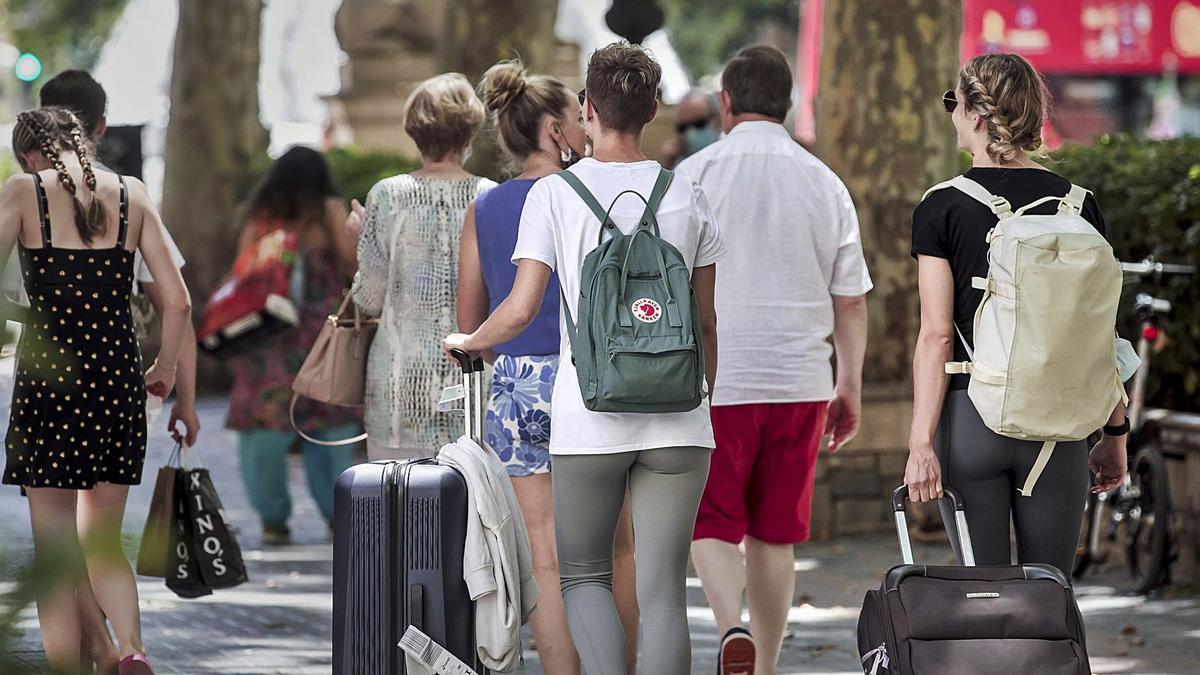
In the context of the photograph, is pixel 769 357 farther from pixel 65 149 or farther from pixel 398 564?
pixel 65 149

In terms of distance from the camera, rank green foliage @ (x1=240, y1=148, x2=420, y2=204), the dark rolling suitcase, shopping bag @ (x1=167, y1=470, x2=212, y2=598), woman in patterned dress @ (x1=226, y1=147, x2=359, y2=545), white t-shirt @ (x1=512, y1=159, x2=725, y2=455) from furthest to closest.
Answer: green foliage @ (x1=240, y1=148, x2=420, y2=204) < woman in patterned dress @ (x1=226, y1=147, x2=359, y2=545) < shopping bag @ (x1=167, y1=470, x2=212, y2=598) < white t-shirt @ (x1=512, y1=159, x2=725, y2=455) < the dark rolling suitcase

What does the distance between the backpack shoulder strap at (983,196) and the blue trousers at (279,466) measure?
5326 millimetres

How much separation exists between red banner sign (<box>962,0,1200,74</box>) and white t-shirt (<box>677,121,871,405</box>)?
1874 cm

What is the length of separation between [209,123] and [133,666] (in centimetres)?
1381

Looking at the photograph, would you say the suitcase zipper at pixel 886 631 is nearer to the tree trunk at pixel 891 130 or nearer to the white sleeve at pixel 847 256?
the white sleeve at pixel 847 256

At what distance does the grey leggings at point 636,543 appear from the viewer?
4.07 meters

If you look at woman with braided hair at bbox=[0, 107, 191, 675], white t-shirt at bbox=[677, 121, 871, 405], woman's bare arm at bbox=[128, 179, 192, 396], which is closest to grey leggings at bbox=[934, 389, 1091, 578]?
white t-shirt at bbox=[677, 121, 871, 405]

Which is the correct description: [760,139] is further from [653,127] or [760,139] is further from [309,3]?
[309,3]

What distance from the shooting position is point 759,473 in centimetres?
533

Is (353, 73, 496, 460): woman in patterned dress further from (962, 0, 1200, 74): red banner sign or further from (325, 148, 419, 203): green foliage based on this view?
(962, 0, 1200, 74): red banner sign

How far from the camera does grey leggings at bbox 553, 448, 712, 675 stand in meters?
4.07

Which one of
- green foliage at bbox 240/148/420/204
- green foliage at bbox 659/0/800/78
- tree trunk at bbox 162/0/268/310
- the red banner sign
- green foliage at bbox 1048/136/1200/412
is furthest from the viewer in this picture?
green foliage at bbox 659/0/800/78

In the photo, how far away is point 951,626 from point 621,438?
880 millimetres

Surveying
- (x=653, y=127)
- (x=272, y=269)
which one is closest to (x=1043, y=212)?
(x=272, y=269)
